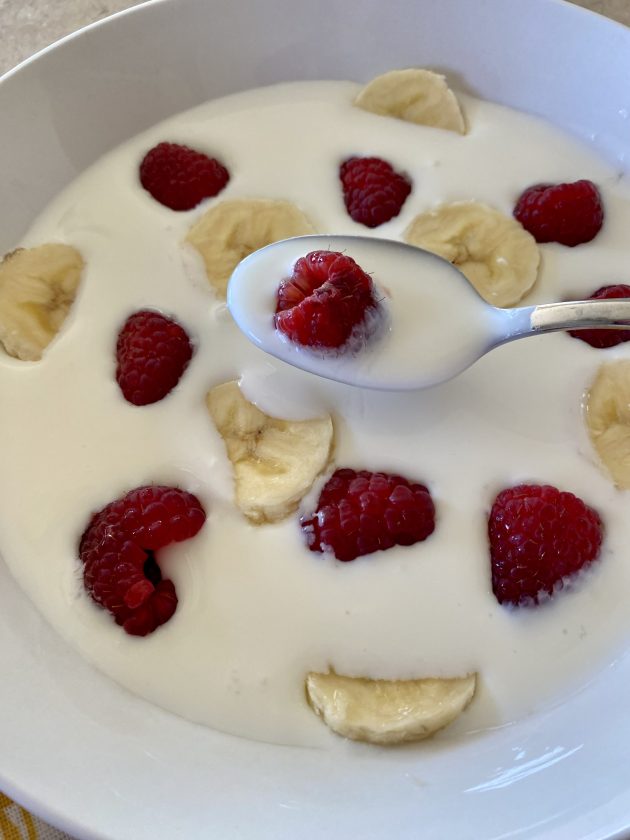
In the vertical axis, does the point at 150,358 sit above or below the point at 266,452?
above

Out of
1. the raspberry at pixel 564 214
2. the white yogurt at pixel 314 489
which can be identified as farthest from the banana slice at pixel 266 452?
the raspberry at pixel 564 214

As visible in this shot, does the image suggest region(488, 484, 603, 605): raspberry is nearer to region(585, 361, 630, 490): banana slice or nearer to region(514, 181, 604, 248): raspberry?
region(585, 361, 630, 490): banana slice

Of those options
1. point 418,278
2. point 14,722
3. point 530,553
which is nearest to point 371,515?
point 530,553

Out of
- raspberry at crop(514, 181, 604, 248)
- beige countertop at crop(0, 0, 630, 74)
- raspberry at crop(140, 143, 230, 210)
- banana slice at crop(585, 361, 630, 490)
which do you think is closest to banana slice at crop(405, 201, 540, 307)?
raspberry at crop(514, 181, 604, 248)

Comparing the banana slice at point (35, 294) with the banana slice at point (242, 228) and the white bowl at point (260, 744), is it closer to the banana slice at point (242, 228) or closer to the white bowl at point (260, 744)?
the white bowl at point (260, 744)

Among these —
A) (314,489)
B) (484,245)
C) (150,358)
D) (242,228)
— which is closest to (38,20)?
(242,228)

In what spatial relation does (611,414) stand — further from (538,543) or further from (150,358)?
(150,358)
